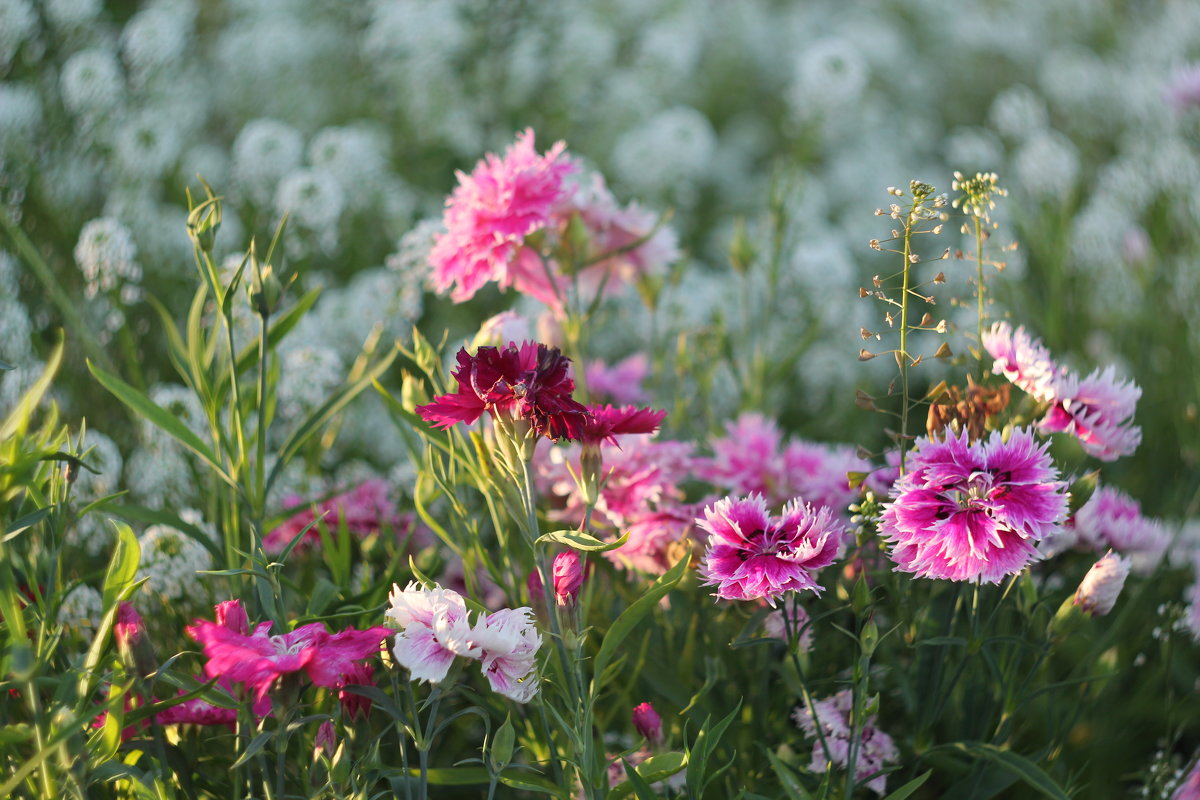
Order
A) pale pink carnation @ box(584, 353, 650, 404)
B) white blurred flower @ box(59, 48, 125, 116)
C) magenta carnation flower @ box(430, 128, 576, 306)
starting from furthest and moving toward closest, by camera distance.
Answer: white blurred flower @ box(59, 48, 125, 116)
pale pink carnation @ box(584, 353, 650, 404)
magenta carnation flower @ box(430, 128, 576, 306)

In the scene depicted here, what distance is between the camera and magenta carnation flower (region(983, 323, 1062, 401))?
2.44ft

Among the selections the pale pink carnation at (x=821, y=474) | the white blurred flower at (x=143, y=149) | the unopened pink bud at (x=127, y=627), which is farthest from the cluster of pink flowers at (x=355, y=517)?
the white blurred flower at (x=143, y=149)

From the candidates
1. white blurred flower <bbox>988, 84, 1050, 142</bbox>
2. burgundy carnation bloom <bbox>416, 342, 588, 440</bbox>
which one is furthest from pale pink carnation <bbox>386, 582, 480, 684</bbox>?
white blurred flower <bbox>988, 84, 1050, 142</bbox>

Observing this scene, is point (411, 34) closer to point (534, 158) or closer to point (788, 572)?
point (534, 158)

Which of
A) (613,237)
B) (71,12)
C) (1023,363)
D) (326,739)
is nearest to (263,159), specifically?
(71,12)

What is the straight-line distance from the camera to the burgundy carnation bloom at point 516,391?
0.64 meters

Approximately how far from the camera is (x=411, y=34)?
1901 millimetres

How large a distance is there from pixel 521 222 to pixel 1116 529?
625 millimetres

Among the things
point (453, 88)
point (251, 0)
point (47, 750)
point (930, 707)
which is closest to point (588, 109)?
point (453, 88)

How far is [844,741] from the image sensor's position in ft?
2.66

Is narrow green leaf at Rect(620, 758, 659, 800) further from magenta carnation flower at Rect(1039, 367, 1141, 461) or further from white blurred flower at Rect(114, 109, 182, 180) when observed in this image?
white blurred flower at Rect(114, 109, 182, 180)

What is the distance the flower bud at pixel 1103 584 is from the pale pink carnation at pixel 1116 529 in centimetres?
12

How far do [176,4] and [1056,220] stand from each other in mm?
1719

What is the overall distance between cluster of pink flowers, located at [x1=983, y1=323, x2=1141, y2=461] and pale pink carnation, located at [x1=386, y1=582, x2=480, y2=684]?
0.45m
